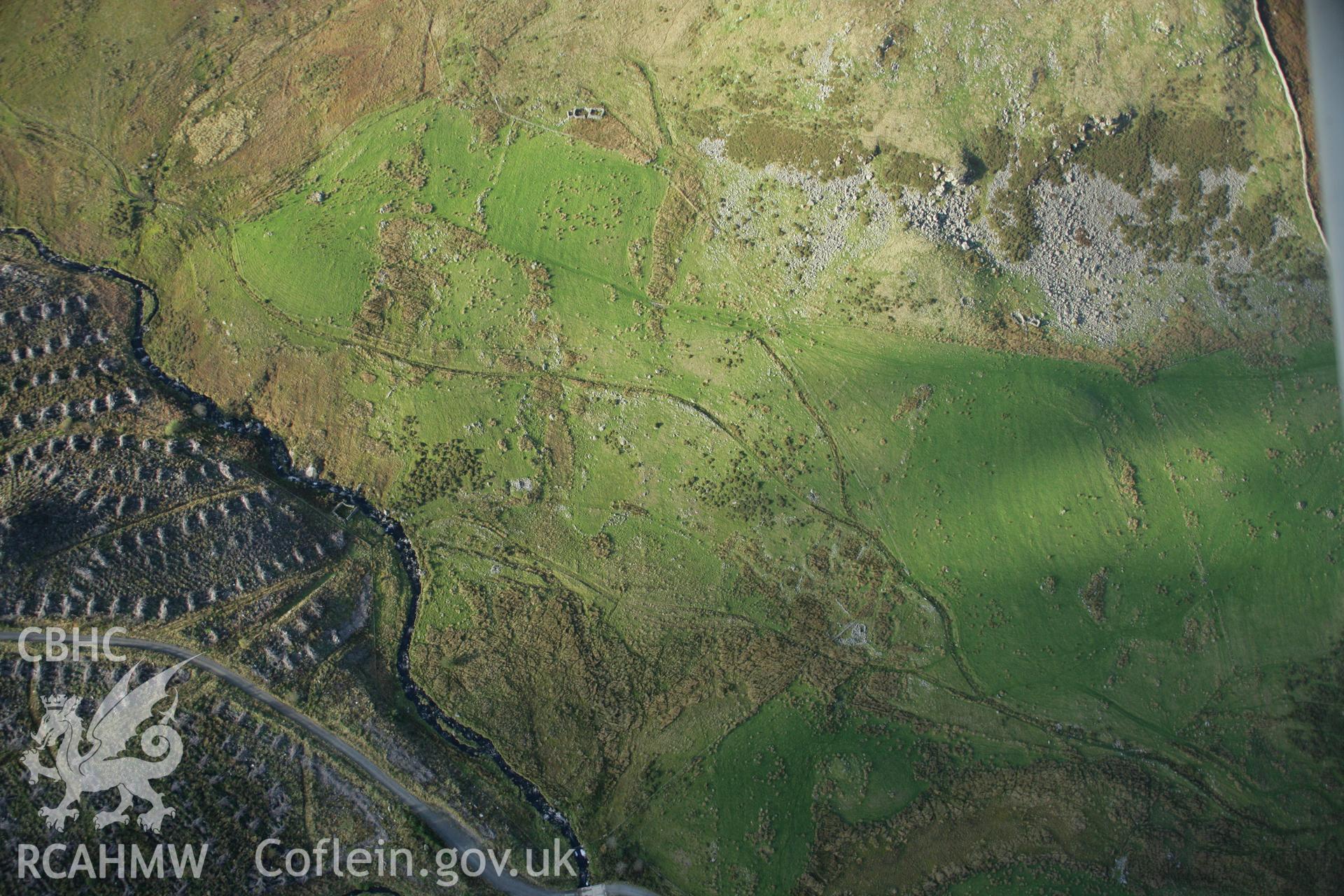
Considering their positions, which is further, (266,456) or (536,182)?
(536,182)

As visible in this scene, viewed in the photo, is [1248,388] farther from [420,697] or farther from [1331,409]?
[420,697]

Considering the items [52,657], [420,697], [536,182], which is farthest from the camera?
[536,182]

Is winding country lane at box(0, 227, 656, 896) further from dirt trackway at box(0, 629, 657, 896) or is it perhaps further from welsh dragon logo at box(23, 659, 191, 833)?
welsh dragon logo at box(23, 659, 191, 833)

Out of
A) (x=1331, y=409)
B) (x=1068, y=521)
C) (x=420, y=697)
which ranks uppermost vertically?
(x=1331, y=409)

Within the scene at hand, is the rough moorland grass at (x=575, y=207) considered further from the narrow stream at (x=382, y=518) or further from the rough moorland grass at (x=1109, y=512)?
the narrow stream at (x=382, y=518)

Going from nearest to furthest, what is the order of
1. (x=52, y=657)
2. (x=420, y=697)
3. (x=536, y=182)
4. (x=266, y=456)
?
(x=52, y=657)
(x=420, y=697)
(x=266, y=456)
(x=536, y=182)

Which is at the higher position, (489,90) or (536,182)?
(489,90)

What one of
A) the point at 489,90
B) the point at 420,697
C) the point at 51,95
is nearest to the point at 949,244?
the point at 489,90
